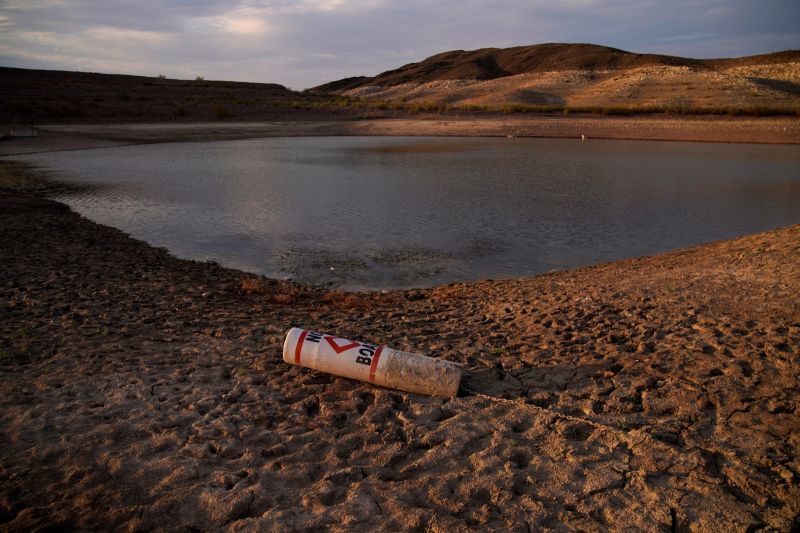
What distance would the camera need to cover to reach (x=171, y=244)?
1126 centimetres

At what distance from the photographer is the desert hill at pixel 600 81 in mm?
41938

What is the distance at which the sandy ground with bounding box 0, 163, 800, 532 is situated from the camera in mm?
3268

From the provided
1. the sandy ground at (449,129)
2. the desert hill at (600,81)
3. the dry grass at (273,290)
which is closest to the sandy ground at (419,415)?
the dry grass at (273,290)

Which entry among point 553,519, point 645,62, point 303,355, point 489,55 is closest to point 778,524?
point 553,519

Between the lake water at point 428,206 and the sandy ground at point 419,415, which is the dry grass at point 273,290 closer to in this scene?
the sandy ground at point 419,415

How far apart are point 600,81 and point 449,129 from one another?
27.8m

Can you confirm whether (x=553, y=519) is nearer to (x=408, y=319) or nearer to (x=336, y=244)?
(x=408, y=319)

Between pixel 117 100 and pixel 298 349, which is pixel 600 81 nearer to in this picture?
pixel 117 100

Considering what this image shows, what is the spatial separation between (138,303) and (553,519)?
5511mm

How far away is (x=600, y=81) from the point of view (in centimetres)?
5628

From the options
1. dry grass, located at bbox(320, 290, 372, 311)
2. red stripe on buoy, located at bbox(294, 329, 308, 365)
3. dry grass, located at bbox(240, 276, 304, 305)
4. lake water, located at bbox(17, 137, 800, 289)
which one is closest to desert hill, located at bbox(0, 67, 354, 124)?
lake water, located at bbox(17, 137, 800, 289)

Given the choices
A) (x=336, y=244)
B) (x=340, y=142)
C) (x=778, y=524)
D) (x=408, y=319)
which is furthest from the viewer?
(x=340, y=142)

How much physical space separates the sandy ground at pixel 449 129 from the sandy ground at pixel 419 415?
81.7ft

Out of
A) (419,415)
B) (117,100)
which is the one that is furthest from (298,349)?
(117,100)
